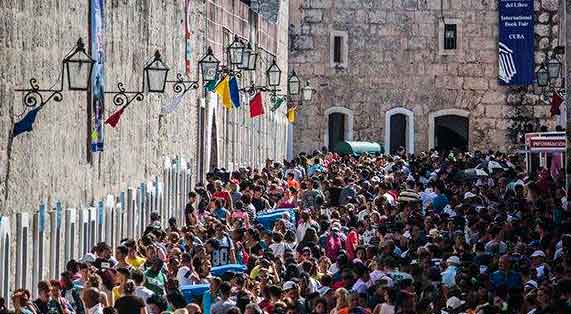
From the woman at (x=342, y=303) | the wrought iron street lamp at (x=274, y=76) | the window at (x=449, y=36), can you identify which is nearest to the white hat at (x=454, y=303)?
the woman at (x=342, y=303)

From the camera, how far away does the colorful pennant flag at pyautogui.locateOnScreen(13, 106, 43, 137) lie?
19.0m

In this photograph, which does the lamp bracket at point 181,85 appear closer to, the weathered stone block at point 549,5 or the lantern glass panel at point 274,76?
the lantern glass panel at point 274,76

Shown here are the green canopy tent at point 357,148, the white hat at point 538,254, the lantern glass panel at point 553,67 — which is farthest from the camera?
the green canopy tent at point 357,148

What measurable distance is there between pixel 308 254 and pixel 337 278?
111cm

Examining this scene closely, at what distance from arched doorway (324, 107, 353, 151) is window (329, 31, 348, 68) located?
55.8 inches

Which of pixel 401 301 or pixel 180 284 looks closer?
pixel 401 301

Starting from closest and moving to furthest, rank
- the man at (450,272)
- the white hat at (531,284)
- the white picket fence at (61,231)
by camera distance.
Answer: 1. the white hat at (531,284)
2. the man at (450,272)
3. the white picket fence at (61,231)

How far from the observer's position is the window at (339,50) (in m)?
55.0

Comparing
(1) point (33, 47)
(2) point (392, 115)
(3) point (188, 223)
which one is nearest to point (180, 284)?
(1) point (33, 47)

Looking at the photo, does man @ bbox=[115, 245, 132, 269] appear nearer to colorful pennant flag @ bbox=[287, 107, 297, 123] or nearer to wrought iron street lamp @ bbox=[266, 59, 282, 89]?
wrought iron street lamp @ bbox=[266, 59, 282, 89]

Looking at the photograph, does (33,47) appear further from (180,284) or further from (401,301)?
(401,301)

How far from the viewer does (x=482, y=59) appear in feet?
181

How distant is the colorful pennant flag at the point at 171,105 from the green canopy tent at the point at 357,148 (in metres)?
20.0

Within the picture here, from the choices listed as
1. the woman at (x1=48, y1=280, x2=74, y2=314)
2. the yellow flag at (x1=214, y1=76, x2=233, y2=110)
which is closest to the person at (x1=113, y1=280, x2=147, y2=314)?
the woman at (x1=48, y1=280, x2=74, y2=314)
